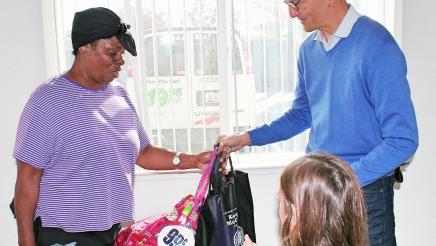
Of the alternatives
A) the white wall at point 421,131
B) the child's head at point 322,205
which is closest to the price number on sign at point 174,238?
the child's head at point 322,205

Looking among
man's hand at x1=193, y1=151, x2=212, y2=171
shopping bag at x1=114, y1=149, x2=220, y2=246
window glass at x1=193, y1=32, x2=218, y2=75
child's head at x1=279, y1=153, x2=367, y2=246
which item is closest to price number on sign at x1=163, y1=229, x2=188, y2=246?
shopping bag at x1=114, y1=149, x2=220, y2=246

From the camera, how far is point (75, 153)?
1.43 m

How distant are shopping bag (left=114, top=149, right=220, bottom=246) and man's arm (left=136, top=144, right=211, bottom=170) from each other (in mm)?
219

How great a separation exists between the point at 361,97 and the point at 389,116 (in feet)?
0.39

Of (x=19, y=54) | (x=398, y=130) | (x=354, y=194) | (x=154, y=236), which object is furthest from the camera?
(x=19, y=54)

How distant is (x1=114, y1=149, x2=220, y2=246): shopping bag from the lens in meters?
1.63

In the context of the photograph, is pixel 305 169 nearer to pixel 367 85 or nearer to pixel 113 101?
pixel 367 85

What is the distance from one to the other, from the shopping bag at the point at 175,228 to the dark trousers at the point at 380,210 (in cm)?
57

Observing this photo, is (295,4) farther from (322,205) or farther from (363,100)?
(322,205)

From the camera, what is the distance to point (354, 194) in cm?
111

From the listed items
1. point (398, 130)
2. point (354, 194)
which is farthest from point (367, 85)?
point (354, 194)

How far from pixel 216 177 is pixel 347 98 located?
22.0 inches

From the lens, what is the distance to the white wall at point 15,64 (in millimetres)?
2250

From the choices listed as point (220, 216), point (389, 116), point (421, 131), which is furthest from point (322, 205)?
point (421, 131)
